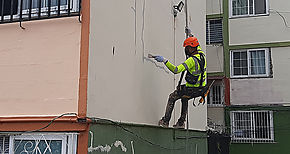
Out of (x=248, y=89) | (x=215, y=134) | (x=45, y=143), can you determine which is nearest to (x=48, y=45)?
(x=45, y=143)

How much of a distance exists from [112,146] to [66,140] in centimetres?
76

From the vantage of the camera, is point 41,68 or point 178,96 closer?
point 41,68

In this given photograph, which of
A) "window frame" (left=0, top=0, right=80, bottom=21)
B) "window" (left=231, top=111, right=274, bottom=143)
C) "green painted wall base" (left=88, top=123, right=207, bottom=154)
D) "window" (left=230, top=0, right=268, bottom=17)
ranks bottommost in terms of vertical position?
"window" (left=231, top=111, right=274, bottom=143)

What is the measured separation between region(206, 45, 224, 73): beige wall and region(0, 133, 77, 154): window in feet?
46.0

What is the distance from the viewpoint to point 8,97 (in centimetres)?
513

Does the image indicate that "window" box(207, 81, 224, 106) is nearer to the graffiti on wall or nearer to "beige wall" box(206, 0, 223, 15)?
"beige wall" box(206, 0, 223, 15)

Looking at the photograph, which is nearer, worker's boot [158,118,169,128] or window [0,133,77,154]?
window [0,133,77,154]

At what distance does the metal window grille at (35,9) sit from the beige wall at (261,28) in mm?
13927

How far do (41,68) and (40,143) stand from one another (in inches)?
38.2

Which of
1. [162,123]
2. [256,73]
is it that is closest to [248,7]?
[256,73]

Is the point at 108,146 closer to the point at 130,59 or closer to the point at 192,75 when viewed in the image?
the point at 130,59

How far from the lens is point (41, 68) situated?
16.4 feet

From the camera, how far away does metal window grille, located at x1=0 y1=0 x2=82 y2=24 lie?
5.09 m

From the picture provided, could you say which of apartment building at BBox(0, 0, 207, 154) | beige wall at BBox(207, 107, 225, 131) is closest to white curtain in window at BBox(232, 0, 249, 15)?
beige wall at BBox(207, 107, 225, 131)
